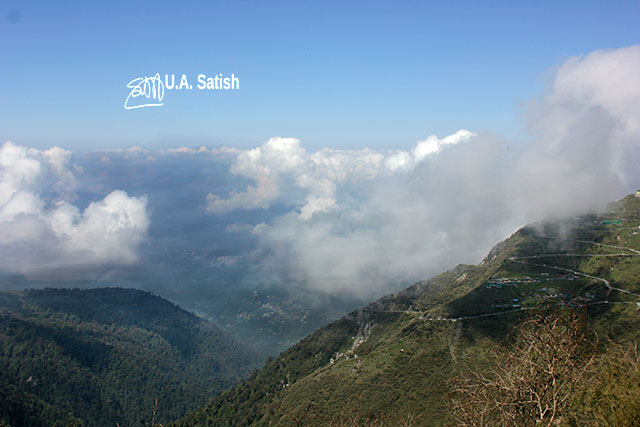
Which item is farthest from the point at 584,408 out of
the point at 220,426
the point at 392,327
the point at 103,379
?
the point at 103,379

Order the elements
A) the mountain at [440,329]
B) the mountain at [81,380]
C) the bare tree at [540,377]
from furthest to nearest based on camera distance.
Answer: the mountain at [81,380], the mountain at [440,329], the bare tree at [540,377]

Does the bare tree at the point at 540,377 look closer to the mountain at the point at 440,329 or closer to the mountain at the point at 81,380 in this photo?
the mountain at the point at 440,329

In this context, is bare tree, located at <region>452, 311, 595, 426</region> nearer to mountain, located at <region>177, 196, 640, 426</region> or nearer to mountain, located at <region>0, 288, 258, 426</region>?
mountain, located at <region>177, 196, 640, 426</region>

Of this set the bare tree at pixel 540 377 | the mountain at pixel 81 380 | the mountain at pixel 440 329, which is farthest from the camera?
the mountain at pixel 81 380

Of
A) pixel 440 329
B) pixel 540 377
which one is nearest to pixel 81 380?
pixel 440 329

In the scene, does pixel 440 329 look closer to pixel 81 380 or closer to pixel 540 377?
pixel 540 377

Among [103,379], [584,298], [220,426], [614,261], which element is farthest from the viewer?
[103,379]

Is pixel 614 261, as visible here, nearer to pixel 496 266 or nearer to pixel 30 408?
pixel 496 266

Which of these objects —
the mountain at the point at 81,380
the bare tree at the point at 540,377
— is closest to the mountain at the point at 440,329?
the bare tree at the point at 540,377
